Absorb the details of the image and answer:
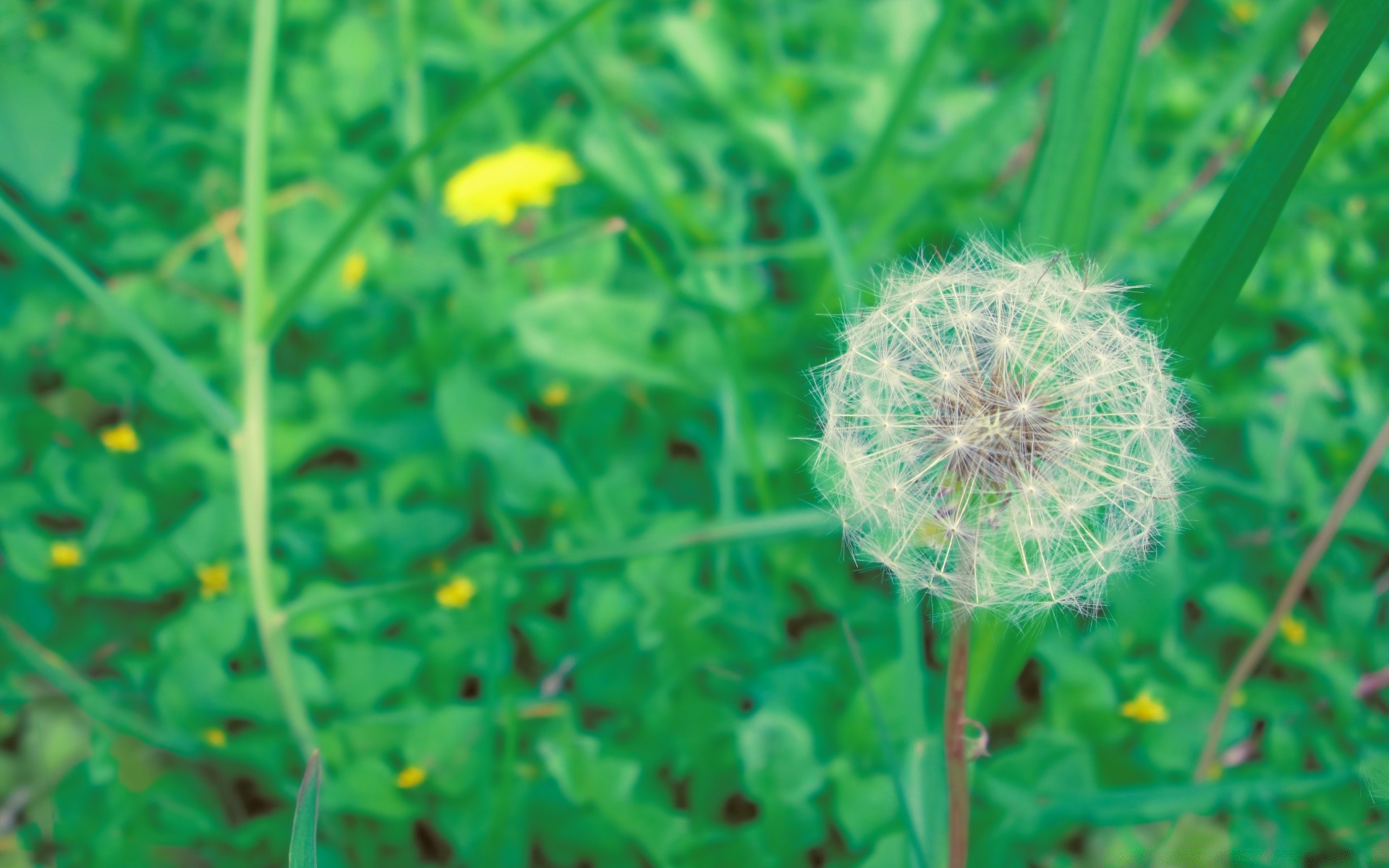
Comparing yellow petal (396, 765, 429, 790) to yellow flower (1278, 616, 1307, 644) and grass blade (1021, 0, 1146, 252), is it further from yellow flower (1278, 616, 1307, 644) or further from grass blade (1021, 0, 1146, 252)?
yellow flower (1278, 616, 1307, 644)

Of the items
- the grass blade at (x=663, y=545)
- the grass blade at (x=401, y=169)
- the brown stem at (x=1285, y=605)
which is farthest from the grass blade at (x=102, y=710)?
the brown stem at (x=1285, y=605)

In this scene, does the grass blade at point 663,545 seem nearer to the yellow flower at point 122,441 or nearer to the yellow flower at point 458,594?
the yellow flower at point 458,594

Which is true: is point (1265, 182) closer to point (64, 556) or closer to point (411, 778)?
point (411, 778)

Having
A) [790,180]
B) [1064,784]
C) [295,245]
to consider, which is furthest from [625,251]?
[1064,784]

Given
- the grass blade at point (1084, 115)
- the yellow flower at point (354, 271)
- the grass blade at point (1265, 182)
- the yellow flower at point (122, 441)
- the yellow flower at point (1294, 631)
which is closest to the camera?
the grass blade at point (1265, 182)


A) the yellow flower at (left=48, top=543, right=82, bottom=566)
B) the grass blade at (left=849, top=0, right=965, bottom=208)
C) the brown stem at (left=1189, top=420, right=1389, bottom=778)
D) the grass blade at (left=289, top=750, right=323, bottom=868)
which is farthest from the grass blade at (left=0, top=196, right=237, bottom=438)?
the brown stem at (left=1189, top=420, right=1389, bottom=778)

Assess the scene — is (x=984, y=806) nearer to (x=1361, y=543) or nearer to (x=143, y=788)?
(x=1361, y=543)
